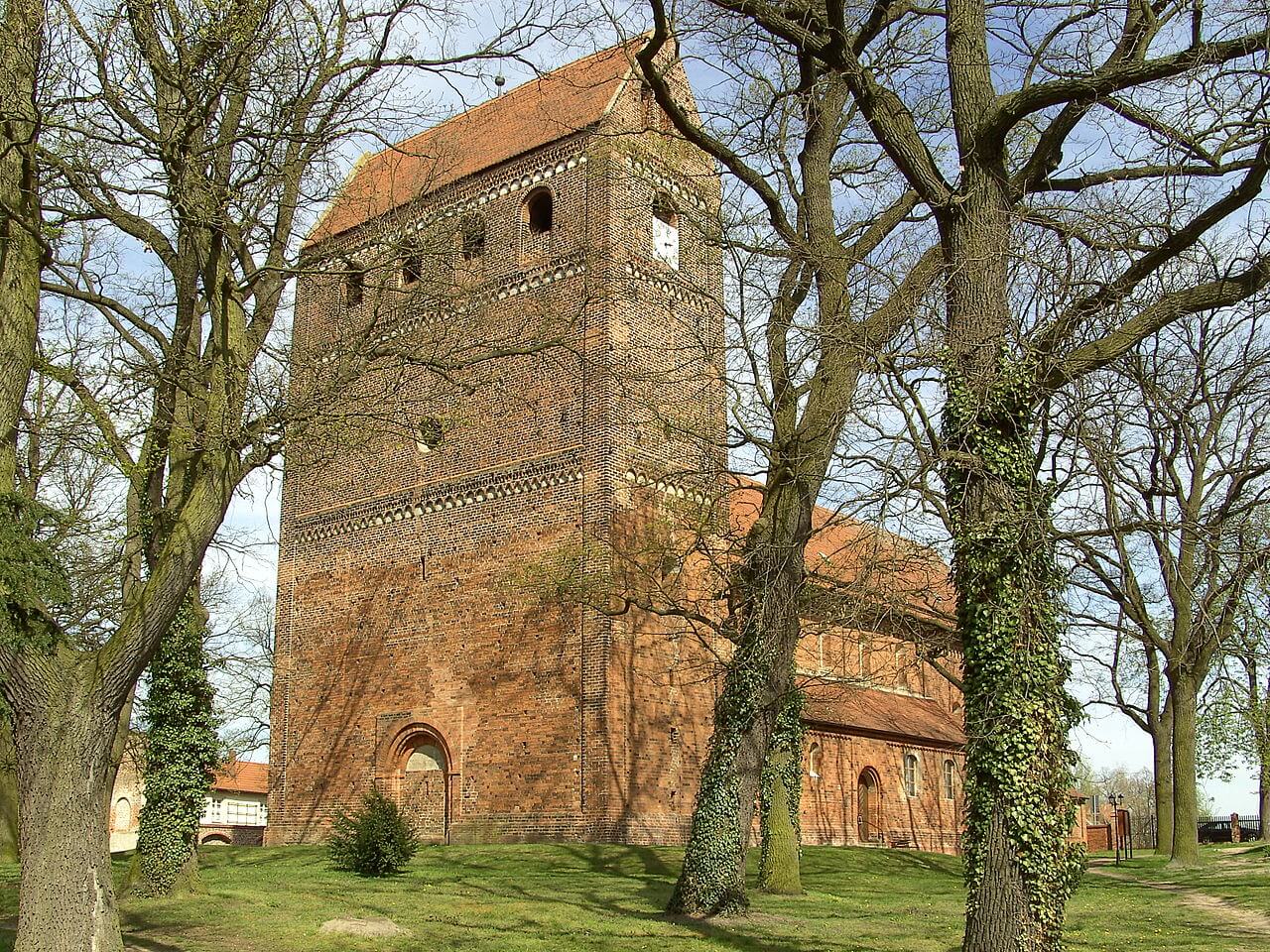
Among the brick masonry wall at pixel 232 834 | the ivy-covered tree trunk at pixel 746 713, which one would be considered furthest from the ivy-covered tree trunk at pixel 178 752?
the brick masonry wall at pixel 232 834

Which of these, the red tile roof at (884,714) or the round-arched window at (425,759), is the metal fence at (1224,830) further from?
the round-arched window at (425,759)

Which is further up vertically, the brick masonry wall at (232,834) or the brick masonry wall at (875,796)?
the brick masonry wall at (875,796)

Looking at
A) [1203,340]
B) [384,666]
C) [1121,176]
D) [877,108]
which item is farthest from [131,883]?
[1203,340]

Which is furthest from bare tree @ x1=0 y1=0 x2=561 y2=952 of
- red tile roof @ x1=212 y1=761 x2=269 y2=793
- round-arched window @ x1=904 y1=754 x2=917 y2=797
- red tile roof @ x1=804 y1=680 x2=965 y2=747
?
red tile roof @ x1=212 y1=761 x2=269 y2=793

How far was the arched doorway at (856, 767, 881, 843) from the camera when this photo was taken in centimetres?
3044

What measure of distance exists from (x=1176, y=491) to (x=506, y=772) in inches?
493

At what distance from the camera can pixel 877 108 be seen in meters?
10.7

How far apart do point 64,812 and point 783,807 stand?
34.2ft

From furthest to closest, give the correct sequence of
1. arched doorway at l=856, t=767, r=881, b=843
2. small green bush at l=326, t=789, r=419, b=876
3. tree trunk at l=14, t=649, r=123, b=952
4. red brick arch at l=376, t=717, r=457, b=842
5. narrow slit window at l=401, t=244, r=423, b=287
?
arched doorway at l=856, t=767, r=881, b=843 → red brick arch at l=376, t=717, r=457, b=842 → small green bush at l=326, t=789, r=419, b=876 → narrow slit window at l=401, t=244, r=423, b=287 → tree trunk at l=14, t=649, r=123, b=952

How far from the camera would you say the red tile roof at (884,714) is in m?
29.2

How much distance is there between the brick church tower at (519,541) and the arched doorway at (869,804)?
8425 mm

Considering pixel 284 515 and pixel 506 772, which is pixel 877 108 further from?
pixel 284 515

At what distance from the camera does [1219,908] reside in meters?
16.9

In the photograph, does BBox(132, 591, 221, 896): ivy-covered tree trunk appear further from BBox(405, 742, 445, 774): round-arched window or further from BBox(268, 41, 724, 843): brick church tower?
BBox(405, 742, 445, 774): round-arched window
